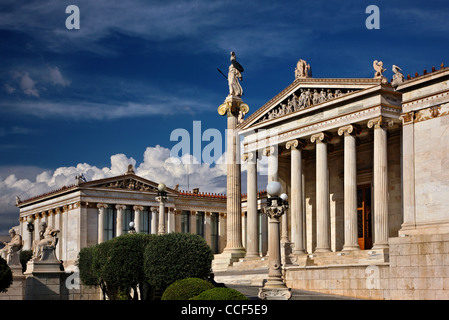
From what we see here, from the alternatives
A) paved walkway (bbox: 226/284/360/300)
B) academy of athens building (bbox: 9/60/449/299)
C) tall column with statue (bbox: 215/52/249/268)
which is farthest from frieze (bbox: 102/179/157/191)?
paved walkway (bbox: 226/284/360/300)

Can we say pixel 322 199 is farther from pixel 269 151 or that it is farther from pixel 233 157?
pixel 233 157

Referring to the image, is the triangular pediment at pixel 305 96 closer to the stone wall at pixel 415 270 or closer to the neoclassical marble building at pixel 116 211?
the stone wall at pixel 415 270

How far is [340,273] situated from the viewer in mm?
33938

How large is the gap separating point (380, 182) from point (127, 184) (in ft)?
137

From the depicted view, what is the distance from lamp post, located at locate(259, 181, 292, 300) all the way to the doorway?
73.0ft

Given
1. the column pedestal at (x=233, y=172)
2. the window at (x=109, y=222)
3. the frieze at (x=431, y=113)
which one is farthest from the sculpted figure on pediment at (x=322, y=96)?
the window at (x=109, y=222)

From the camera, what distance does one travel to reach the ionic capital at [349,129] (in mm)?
41469

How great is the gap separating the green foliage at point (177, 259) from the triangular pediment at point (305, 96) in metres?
12.3

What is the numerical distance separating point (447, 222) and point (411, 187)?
2.21 metres

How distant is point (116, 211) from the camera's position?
75688mm

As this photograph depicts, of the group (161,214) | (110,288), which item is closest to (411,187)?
(161,214)

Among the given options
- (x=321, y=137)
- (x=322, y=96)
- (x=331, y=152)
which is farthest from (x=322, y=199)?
(x=322, y=96)

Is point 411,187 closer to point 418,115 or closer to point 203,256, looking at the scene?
point 418,115

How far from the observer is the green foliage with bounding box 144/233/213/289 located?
36469 mm
